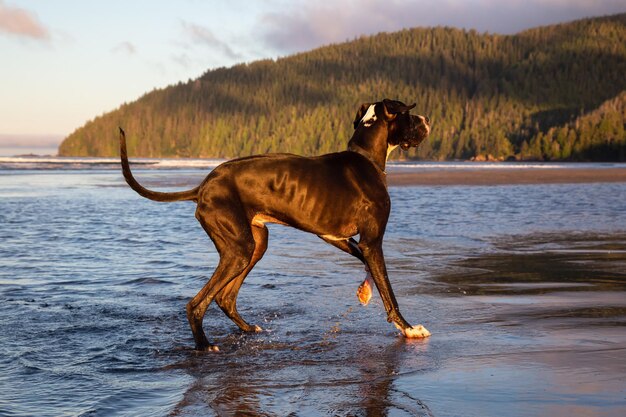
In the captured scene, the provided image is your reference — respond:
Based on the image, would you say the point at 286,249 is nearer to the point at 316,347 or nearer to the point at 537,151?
the point at 316,347

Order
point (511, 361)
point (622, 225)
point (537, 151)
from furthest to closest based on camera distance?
point (537, 151) → point (622, 225) → point (511, 361)

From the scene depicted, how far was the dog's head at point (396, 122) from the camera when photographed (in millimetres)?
7363

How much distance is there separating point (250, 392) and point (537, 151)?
444ft

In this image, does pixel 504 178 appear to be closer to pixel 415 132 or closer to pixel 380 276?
pixel 415 132

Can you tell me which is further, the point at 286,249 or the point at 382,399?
the point at 286,249

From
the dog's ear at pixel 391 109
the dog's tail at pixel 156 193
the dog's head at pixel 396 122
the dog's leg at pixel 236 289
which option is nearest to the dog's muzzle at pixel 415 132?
the dog's head at pixel 396 122

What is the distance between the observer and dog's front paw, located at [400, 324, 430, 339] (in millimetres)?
6543

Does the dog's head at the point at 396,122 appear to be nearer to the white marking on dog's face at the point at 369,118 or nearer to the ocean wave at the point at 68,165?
the white marking on dog's face at the point at 369,118

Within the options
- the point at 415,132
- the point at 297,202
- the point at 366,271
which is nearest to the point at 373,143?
the point at 415,132

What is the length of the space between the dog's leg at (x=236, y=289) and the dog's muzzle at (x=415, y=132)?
5.19 ft

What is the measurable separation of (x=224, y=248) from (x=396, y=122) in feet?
6.82

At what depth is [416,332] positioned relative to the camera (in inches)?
258

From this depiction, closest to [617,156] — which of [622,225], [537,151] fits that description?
[537,151]

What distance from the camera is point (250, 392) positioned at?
16.5 ft
